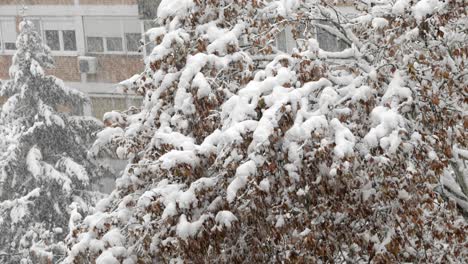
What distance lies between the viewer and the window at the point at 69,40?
31.6 m

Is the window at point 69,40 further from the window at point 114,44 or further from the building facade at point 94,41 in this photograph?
the window at point 114,44

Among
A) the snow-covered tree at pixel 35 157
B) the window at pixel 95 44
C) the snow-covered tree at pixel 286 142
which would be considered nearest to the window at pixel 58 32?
the window at pixel 95 44

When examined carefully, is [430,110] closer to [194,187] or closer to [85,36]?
[194,187]

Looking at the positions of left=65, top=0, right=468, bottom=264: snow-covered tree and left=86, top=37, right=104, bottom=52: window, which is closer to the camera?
→ left=65, top=0, right=468, bottom=264: snow-covered tree

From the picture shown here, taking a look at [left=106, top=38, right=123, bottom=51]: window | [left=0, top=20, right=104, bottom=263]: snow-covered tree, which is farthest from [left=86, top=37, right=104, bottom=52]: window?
[left=0, top=20, right=104, bottom=263]: snow-covered tree

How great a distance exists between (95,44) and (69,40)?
114cm

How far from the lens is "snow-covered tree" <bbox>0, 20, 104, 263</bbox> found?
1977 centimetres

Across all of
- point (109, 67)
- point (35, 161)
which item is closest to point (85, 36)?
point (109, 67)

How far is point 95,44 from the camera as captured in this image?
3120 cm

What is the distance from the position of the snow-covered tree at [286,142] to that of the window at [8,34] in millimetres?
23834

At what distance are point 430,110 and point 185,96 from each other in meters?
2.30

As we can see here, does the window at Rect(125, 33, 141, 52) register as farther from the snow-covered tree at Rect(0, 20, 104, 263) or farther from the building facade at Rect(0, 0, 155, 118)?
the snow-covered tree at Rect(0, 20, 104, 263)

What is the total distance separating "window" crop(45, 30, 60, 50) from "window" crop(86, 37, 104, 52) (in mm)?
1311

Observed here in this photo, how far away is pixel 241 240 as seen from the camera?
8906mm
